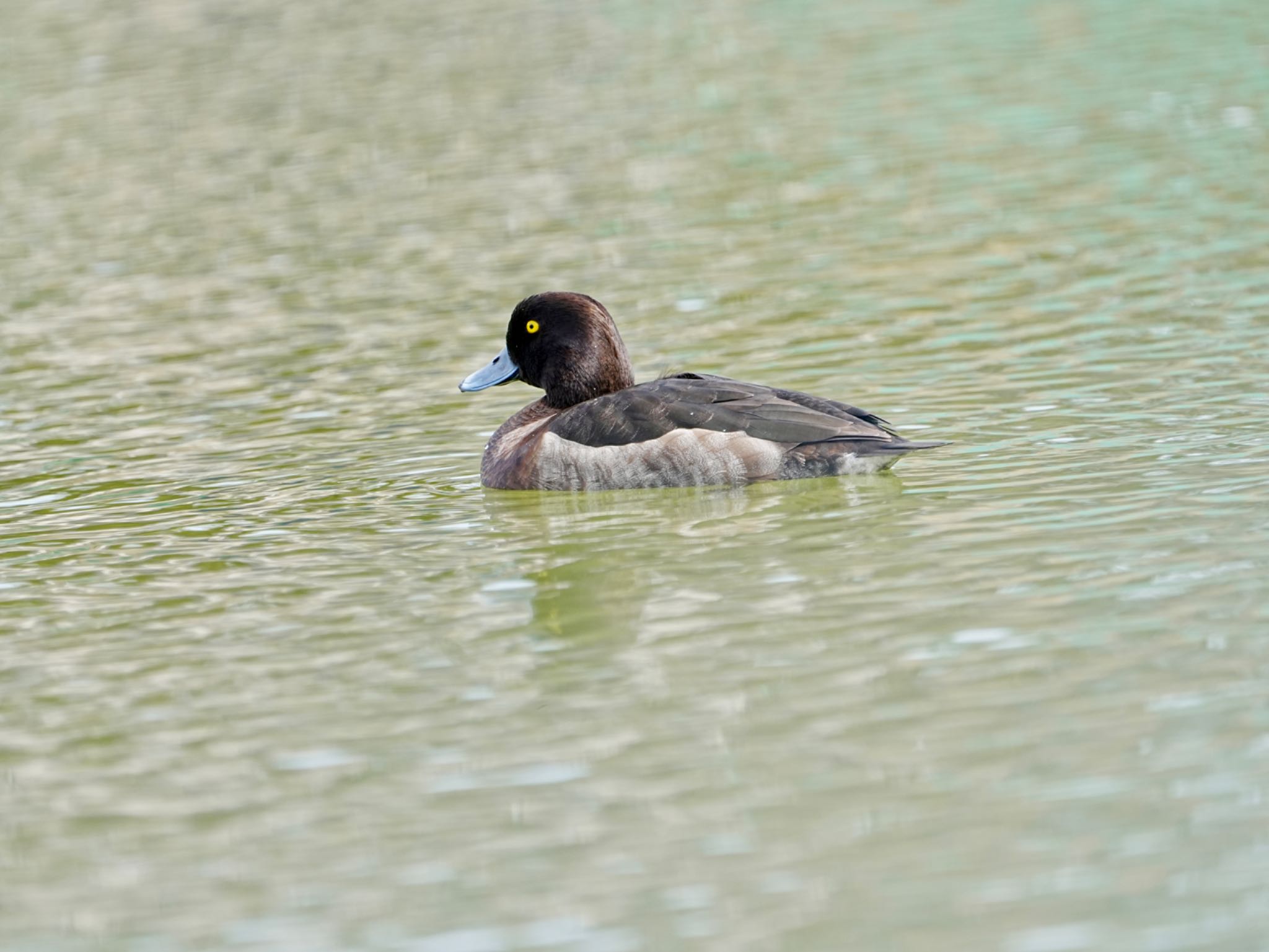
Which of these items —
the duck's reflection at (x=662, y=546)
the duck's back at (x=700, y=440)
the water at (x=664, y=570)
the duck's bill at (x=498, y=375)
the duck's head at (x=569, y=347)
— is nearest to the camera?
the water at (x=664, y=570)

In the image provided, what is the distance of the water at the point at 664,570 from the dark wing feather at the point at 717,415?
1.23 ft

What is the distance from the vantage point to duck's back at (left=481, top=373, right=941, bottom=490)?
12664 millimetres

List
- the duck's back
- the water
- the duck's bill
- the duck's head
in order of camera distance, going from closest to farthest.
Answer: the water, the duck's back, the duck's head, the duck's bill

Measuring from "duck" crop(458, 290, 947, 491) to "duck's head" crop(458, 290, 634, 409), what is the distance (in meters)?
0.01

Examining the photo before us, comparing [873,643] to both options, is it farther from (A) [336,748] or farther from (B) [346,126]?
(B) [346,126]

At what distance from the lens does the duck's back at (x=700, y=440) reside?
1266 centimetres

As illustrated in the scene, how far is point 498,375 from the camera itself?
14336mm

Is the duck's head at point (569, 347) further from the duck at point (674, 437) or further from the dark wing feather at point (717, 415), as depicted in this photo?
the dark wing feather at point (717, 415)

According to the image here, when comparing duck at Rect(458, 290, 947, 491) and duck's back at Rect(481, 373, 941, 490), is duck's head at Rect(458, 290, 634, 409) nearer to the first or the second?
duck at Rect(458, 290, 947, 491)

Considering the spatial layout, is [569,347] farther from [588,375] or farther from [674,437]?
[674,437]

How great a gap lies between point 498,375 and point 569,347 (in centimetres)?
66

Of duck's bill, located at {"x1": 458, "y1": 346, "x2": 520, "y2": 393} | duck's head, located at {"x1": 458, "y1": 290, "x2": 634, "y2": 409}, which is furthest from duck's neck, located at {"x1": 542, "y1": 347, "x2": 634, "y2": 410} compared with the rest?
duck's bill, located at {"x1": 458, "y1": 346, "x2": 520, "y2": 393}

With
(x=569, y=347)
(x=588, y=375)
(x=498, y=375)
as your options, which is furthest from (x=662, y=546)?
(x=498, y=375)

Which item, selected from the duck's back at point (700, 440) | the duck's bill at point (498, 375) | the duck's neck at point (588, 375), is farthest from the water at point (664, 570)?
the duck's neck at point (588, 375)
